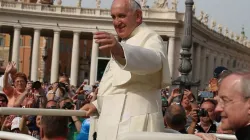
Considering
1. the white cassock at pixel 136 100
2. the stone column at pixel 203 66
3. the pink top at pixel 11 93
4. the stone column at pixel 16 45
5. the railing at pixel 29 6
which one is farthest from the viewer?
the stone column at pixel 203 66

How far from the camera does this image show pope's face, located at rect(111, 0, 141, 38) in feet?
12.5

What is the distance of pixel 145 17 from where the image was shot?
66.5 meters

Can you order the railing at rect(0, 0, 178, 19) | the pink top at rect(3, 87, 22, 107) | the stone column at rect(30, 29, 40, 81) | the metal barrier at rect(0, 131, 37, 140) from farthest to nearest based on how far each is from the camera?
the railing at rect(0, 0, 178, 19)
the stone column at rect(30, 29, 40, 81)
the pink top at rect(3, 87, 22, 107)
the metal barrier at rect(0, 131, 37, 140)

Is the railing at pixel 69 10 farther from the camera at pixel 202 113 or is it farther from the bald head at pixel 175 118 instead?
the bald head at pixel 175 118

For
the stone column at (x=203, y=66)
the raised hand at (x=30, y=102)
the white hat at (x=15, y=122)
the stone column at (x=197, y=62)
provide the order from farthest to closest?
1. the stone column at (x=203, y=66)
2. the stone column at (x=197, y=62)
3. the raised hand at (x=30, y=102)
4. the white hat at (x=15, y=122)

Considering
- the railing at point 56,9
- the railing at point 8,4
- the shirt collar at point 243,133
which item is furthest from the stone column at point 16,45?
the shirt collar at point 243,133

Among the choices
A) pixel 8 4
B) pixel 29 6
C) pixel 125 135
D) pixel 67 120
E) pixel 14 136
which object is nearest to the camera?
pixel 125 135

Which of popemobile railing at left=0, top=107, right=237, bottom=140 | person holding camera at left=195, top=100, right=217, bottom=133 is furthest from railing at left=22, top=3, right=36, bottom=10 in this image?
popemobile railing at left=0, top=107, right=237, bottom=140

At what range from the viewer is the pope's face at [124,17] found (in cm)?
382

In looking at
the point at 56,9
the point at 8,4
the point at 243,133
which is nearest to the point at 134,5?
the point at 243,133

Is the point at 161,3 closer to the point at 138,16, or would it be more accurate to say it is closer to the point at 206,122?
the point at 206,122

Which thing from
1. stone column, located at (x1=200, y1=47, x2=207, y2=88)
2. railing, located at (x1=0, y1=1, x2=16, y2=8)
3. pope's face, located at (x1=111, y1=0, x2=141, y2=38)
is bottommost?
stone column, located at (x1=200, y1=47, x2=207, y2=88)

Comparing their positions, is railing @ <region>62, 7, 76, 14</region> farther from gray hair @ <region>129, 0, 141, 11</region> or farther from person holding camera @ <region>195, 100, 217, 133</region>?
gray hair @ <region>129, 0, 141, 11</region>

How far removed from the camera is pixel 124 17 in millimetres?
3838
